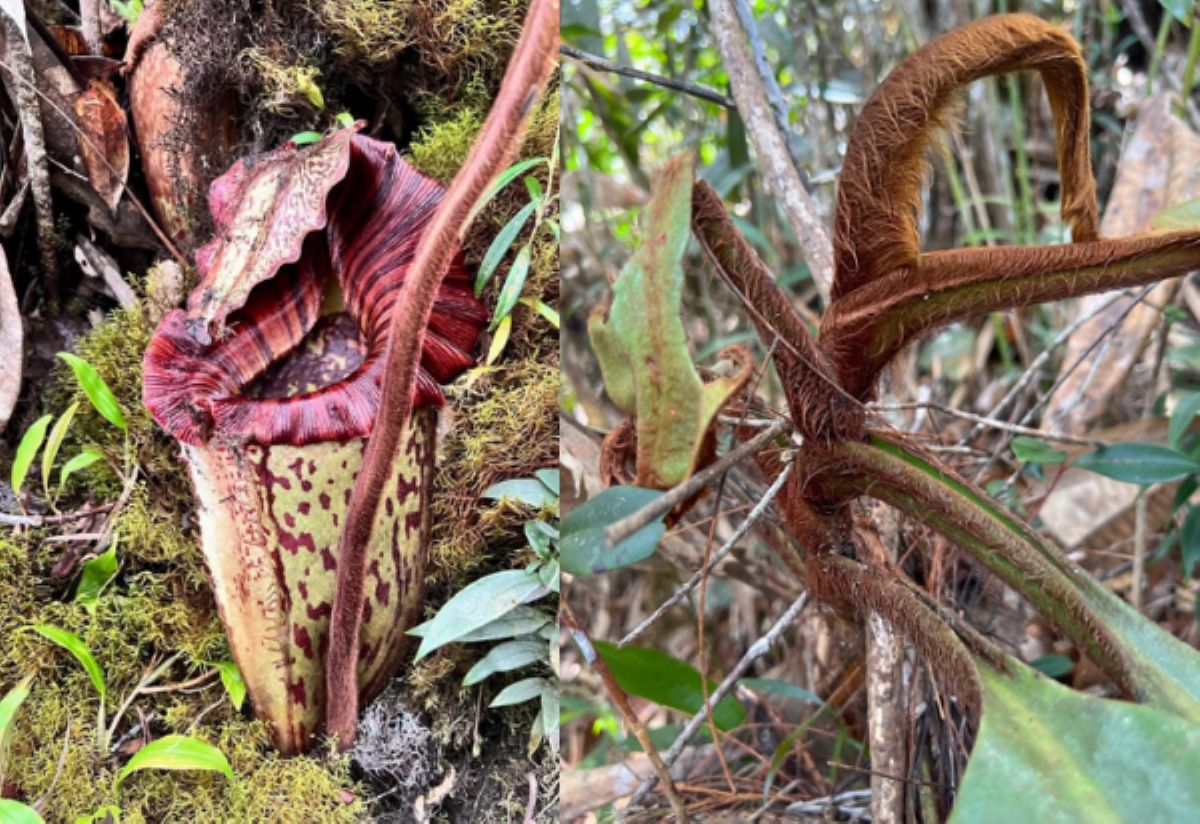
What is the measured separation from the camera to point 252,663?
564 mm

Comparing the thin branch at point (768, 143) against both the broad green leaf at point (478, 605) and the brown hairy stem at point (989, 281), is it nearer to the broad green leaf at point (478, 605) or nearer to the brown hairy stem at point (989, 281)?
the brown hairy stem at point (989, 281)

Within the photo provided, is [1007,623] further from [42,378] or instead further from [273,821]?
[42,378]

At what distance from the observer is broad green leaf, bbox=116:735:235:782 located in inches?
21.4

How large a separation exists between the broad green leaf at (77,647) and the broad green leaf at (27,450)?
9 cm

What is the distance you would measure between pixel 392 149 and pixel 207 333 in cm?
17

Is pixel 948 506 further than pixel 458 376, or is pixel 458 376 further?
Answer: pixel 458 376

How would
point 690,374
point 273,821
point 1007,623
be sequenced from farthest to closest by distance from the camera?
point 1007,623, point 273,821, point 690,374

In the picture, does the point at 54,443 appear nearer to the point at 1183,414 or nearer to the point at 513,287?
the point at 513,287

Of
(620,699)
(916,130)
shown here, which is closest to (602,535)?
(620,699)

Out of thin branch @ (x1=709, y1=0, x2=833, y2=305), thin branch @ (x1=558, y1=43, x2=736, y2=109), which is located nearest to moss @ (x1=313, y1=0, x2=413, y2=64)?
thin branch @ (x1=558, y1=43, x2=736, y2=109)

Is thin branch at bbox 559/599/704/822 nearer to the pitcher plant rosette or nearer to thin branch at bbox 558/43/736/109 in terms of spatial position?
the pitcher plant rosette

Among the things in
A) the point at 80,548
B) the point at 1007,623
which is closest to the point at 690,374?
the point at 80,548

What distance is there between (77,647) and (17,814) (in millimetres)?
97

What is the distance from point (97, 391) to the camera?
0.59 meters
